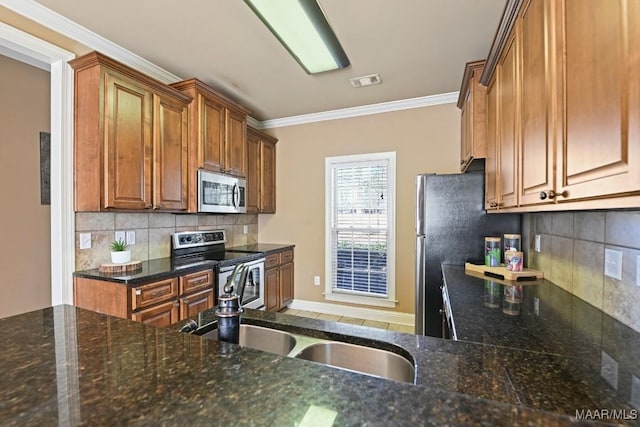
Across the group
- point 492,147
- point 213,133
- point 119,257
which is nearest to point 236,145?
point 213,133

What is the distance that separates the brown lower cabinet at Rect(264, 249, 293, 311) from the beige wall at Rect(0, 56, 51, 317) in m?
2.23

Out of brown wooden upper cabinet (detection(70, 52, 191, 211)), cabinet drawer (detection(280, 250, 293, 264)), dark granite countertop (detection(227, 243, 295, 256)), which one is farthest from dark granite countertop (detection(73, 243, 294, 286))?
cabinet drawer (detection(280, 250, 293, 264))

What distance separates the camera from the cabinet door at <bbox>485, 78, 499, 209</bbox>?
6.44ft

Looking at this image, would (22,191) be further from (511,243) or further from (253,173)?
(511,243)

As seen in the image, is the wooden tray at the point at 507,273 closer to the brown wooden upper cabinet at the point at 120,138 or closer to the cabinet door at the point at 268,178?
the brown wooden upper cabinet at the point at 120,138

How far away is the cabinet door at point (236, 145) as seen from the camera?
3266 mm

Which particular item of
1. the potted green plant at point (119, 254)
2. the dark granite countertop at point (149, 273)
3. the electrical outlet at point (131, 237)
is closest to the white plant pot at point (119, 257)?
the potted green plant at point (119, 254)

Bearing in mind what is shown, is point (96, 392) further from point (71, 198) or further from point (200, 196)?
point (200, 196)

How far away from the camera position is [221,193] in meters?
3.14

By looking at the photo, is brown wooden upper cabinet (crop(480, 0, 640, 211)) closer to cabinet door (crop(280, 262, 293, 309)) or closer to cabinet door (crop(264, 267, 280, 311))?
cabinet door (crop(264, 267, 280, 311))

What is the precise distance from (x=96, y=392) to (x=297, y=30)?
2.33m

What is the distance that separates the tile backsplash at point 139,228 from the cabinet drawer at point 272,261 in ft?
2.08

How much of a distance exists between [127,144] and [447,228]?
2643mm

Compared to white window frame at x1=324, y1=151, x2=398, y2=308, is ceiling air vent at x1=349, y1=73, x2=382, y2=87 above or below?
above
